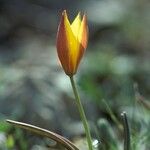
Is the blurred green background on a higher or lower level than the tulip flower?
lower

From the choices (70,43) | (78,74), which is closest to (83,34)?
(70,43)

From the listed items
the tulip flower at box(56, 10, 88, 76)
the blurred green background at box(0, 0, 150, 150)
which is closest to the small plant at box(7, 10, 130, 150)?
the tulip flower at box(56, 10, 88, 76)

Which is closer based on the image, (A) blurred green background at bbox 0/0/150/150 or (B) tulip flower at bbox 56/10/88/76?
(B) tulip flower at bbox 56/10/88/76

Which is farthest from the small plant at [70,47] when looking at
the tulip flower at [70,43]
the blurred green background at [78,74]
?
the blurred green background at [78,74]

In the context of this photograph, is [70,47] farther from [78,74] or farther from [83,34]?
[78,74]

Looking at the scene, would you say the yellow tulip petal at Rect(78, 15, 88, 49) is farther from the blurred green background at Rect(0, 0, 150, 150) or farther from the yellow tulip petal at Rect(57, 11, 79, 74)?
the blurred green background at Rect(0, 0, 150, 150)

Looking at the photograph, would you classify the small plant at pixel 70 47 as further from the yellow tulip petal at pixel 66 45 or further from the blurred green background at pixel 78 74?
the blurred green background at pixel 78 74

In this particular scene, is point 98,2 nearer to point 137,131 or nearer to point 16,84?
point 16,84
